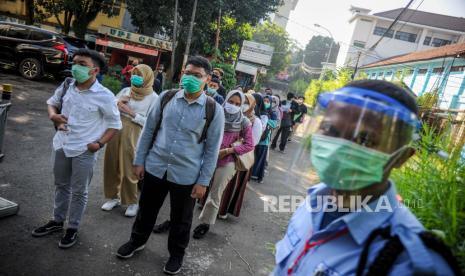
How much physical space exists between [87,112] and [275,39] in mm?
46991

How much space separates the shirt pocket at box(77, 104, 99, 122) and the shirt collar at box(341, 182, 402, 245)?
2.64 metres

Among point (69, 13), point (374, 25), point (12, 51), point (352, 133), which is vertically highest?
point (374, 25)

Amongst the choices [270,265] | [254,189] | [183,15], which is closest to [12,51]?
[183,15]

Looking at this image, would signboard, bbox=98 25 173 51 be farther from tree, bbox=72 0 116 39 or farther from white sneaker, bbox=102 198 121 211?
white sneaker, bbox=102 198 121 211

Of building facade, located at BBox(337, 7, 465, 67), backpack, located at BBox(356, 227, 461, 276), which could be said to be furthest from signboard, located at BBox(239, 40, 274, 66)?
backpack, located at BBox(356, 227, 461, 276)

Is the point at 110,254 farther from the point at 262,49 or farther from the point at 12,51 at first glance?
the point at 262,49

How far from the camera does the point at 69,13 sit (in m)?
19.9

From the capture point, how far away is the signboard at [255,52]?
935 inches

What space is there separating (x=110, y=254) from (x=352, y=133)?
281cm

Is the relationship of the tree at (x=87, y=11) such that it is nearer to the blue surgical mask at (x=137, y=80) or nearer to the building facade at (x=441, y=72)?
the building facade at (x=441, y=72)

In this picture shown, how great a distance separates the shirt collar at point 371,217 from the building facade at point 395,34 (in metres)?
35.3

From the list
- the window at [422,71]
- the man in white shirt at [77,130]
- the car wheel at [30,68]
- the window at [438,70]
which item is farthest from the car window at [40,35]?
the window at [422,71]

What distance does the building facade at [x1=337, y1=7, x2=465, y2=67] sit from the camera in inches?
1367

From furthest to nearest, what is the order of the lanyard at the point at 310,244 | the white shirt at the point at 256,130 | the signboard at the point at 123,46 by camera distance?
1. the signboard at the point at 123,46
2. the white shirt at the point at 256,130
3. the lanyard at the point at 310,244
